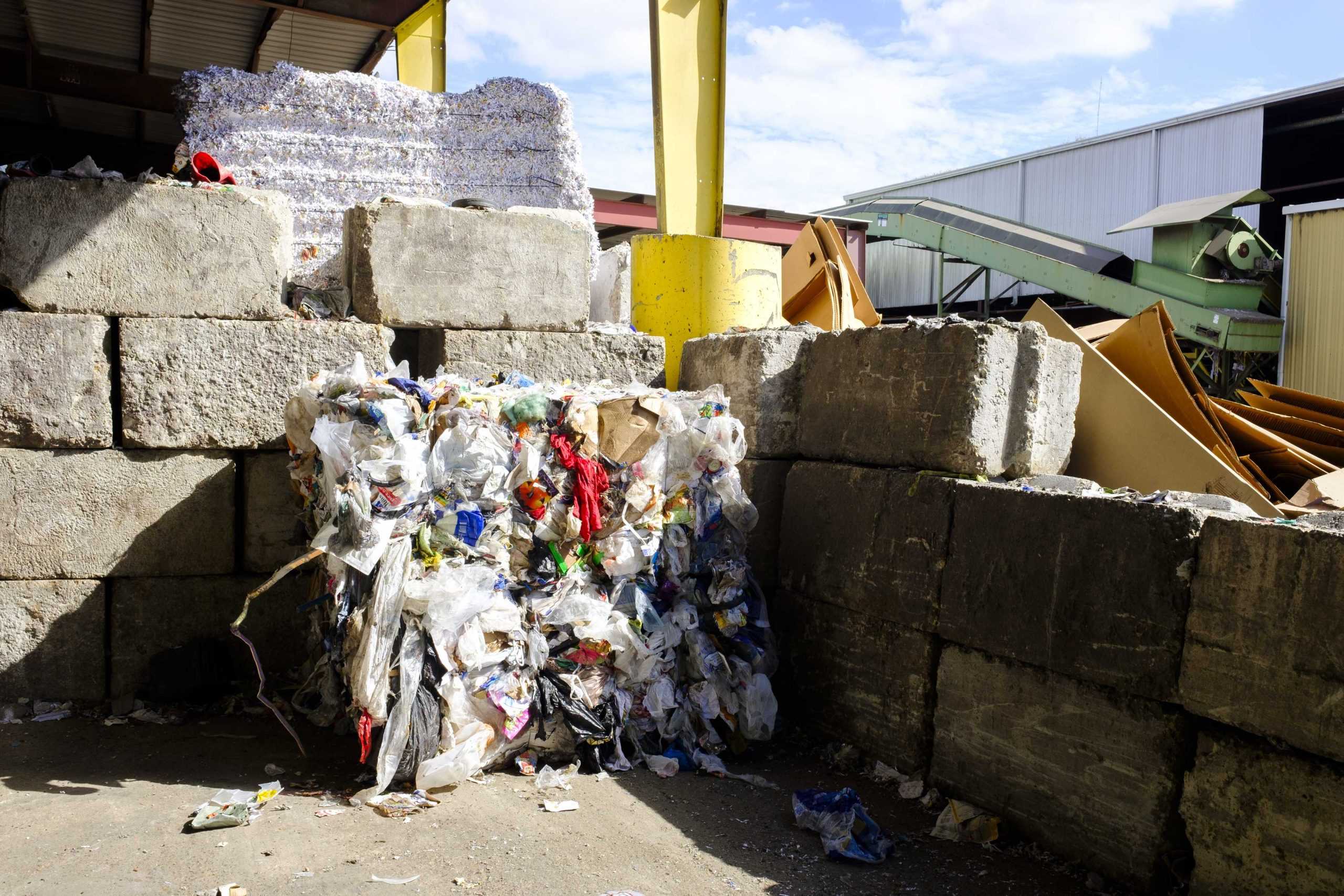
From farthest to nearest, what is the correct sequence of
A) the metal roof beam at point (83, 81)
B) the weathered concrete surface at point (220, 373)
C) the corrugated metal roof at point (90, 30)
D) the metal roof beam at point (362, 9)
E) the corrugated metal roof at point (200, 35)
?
the metal roof beam at point (83, 81) < the corrugated metal roof at point (200, 35) < the corrugated metal roof at point (90, 30) < the metal roof beam at point (362, 9) < the weathered concrete surface at point (220, 373)

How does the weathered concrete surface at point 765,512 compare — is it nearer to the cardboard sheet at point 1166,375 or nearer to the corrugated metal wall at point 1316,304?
the cardboard sheet at point 1166,375

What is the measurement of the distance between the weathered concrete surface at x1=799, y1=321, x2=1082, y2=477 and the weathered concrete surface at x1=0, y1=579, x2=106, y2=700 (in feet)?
11.3

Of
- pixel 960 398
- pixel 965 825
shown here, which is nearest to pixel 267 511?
pixel 960 398

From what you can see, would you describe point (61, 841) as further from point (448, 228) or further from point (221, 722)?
point (448, 228)

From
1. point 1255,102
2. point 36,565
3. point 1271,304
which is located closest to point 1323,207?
point 1271,304

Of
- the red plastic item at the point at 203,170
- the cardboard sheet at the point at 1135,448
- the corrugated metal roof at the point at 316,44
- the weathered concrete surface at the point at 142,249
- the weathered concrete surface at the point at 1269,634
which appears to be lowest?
the weathered concrete surface at the point at 1269,634

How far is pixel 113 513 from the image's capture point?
439 centimetres

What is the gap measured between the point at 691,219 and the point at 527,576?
3.54 meters

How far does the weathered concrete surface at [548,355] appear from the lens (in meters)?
4.79

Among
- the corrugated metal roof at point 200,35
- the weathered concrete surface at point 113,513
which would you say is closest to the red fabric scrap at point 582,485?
the weathered concrete surface at point 113,513

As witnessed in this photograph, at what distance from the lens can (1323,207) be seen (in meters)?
11.3

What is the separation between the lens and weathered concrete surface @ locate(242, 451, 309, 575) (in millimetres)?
4574

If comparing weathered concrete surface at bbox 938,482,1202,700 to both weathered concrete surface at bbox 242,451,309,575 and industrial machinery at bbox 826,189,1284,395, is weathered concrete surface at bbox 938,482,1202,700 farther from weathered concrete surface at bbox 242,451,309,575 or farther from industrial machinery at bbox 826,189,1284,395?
industrial machinery at bbox 826,189,1284,395

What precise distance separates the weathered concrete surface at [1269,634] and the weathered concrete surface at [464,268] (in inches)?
125
